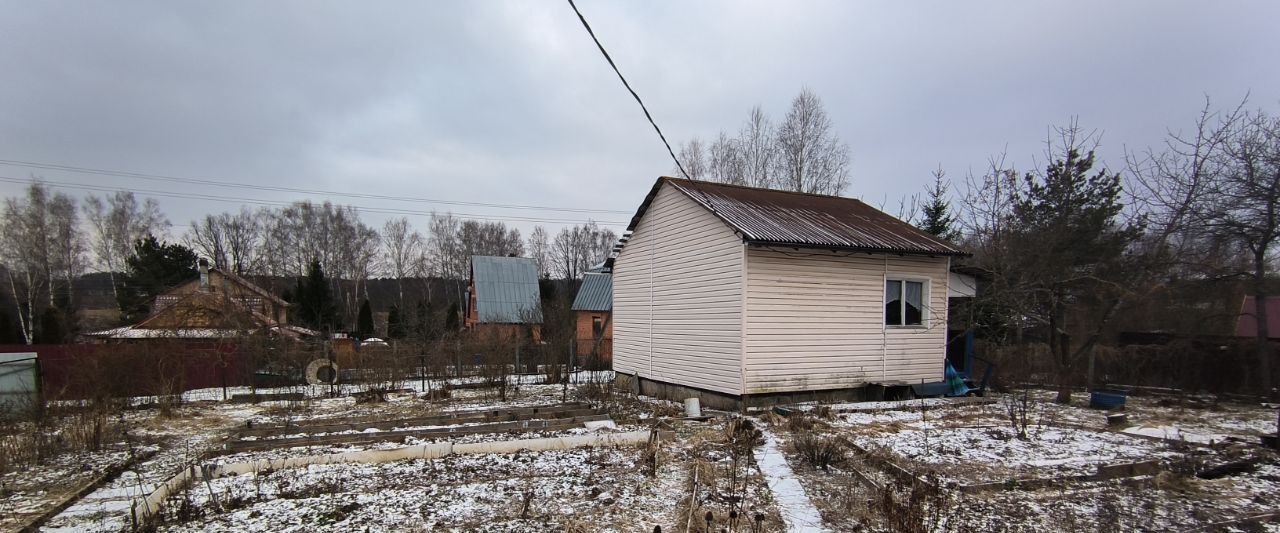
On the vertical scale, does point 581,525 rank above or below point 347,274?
below

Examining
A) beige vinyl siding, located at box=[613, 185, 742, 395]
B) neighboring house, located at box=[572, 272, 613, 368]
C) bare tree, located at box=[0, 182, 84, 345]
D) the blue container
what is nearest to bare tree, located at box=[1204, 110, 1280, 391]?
the blue container

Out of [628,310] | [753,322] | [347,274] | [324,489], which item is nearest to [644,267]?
[628,310]

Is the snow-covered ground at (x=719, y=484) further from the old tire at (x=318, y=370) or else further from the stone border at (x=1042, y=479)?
the old tire at (x=318, y=370)

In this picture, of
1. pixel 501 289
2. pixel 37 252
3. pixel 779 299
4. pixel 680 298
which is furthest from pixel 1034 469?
pixel 37 252

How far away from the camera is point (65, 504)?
218 inches

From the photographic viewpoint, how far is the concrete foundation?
1052cm

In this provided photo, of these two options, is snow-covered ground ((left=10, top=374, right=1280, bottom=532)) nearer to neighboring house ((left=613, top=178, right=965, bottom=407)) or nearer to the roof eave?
neighboring house ((left=613, top=178, right=965, bottom=407))

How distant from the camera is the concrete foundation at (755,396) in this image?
1052cm

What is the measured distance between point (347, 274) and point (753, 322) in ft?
144

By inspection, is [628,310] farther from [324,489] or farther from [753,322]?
[324,489]

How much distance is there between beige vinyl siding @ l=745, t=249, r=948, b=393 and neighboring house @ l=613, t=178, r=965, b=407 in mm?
22

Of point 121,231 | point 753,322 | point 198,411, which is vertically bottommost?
point 198,411

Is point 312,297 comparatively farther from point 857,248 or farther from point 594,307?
point 857,248

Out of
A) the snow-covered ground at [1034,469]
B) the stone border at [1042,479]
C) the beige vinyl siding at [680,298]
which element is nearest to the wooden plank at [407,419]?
the beige vinyl siding at [680,298]
